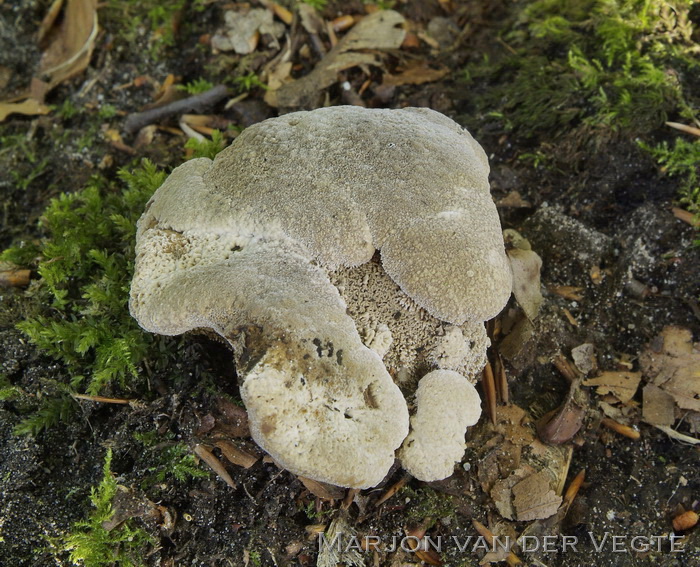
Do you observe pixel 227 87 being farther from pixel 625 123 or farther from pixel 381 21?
pixel 625 123

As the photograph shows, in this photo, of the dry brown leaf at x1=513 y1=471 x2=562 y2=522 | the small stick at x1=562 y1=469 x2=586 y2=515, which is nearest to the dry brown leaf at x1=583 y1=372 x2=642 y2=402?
the small stick at x1=562 y1=469 x2=586 y2=515

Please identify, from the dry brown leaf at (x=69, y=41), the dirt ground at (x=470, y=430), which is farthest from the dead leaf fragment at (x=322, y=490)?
the dry brown leaf at (x=69, y=41)

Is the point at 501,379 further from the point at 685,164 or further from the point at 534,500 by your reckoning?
the point at 685,164

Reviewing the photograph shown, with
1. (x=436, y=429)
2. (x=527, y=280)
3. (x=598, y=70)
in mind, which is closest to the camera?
(x=436, y=429)

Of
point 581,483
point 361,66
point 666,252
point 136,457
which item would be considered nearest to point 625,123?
point 666,252

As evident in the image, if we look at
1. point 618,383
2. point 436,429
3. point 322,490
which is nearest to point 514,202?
point 618,383
